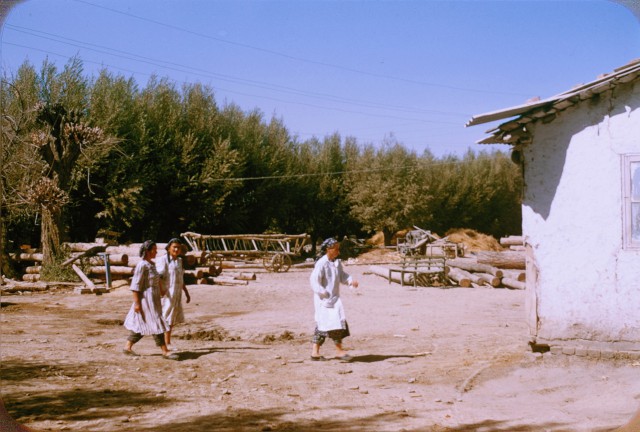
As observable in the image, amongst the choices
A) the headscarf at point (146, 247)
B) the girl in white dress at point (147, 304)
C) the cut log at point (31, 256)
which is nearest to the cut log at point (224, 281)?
the cut log at point (31, 256)

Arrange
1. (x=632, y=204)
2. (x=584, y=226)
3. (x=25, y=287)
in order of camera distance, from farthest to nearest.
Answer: (x=25, y=287) → (x=584, y=226) → (x=632, y=204)

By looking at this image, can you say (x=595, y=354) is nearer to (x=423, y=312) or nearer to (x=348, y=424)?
(x=348, y=424)

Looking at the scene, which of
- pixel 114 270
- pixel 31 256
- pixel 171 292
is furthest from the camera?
pixel 31 256

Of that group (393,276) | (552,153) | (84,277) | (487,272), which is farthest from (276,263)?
(552,153)

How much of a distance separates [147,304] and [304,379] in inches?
107

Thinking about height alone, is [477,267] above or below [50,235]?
below

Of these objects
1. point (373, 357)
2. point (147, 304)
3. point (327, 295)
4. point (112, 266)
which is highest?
point (112, 266)

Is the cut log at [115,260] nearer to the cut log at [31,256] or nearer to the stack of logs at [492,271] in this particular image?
the cut log at [31,256]

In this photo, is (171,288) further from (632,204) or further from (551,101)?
(632,204)

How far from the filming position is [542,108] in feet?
26.6

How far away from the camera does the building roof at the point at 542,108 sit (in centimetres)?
764

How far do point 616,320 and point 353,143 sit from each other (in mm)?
40862

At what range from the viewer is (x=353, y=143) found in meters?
47.9

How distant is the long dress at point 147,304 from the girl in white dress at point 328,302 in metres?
2.24
